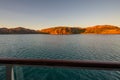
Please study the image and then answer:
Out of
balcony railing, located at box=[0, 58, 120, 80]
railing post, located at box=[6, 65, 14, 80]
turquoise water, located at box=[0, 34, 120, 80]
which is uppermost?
balcony railing, located at box=[0, 58, 120, 80]

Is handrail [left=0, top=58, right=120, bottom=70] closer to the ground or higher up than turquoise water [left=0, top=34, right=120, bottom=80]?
higher up

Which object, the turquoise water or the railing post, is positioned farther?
the turquoise water

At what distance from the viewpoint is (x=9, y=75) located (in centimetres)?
110

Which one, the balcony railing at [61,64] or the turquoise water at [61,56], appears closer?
the balcony railing at [61,64]

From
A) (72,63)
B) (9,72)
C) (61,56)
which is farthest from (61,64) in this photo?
(61,56)

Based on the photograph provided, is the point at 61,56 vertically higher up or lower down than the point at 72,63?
lower down

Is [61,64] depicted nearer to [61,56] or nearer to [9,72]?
[9,72]

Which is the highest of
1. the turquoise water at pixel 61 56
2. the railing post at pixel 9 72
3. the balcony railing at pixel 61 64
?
the balcony railing at pixel 61 64

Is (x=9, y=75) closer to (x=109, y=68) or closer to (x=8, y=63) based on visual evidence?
(x=8, y=63)

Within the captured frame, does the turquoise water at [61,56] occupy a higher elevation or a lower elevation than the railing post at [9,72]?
lower

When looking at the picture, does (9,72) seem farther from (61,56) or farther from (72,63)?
(61,56)

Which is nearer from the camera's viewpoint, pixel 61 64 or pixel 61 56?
pixel 61 64

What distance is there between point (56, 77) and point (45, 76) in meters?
1.16

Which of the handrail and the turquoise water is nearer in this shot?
the handrail
